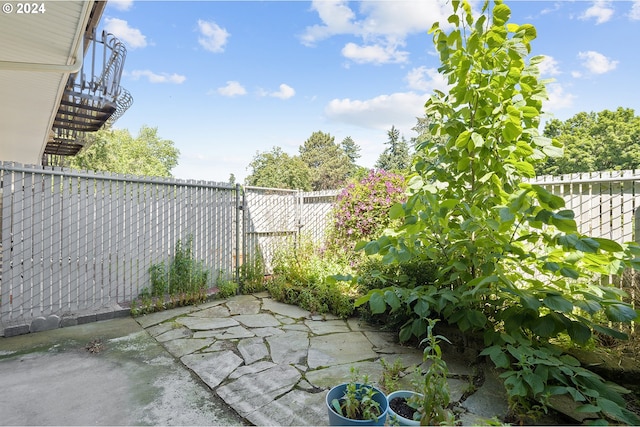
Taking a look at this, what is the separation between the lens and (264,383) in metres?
2.18

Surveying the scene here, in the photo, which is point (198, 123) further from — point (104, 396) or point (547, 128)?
point (547, 128)

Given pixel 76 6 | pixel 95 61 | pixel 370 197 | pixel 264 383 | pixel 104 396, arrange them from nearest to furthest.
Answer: pixel 104 396, pixel 264 383, pixel 76 6, pixel 95 61, pixel 370 197

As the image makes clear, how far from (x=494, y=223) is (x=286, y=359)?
1.92 m

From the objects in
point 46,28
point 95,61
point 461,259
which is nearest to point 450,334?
point 461,259

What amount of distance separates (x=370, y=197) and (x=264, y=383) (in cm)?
326

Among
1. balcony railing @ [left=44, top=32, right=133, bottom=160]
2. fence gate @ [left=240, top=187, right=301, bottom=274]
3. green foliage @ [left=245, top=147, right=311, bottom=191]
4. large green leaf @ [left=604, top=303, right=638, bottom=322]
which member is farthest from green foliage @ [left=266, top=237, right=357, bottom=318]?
green foliage @ [left=245, top=147, right=311, bottom=191]

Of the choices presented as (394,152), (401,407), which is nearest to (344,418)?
(401,407)

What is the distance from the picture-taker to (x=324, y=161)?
112 feet

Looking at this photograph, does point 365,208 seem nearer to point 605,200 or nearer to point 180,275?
point 605,200

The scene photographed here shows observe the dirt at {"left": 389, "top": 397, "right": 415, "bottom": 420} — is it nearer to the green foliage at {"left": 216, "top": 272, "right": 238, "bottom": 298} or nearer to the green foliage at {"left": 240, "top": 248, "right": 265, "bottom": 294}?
the green foliage at {"left": 216, "top": 272, "right": 238, "bottom": 298}

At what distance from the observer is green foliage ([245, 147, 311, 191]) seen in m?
25.9

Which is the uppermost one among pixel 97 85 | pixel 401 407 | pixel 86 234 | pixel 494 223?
A: pixel 97 85

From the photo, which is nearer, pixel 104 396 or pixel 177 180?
pixel 104 396

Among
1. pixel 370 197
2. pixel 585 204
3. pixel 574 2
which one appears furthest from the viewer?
pixel 370 197
